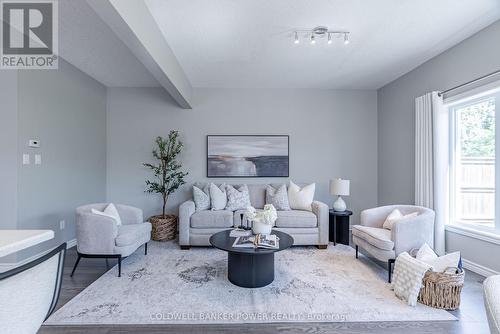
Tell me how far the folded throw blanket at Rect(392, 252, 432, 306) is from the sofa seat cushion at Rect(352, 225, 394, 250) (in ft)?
0.86

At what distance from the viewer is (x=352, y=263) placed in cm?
342

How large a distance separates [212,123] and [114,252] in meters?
2.89

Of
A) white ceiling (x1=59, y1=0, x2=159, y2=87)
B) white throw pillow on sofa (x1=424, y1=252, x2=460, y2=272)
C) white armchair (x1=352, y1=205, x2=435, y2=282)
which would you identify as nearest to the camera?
white throw pillow on sofa (x1=424, y1=252, x2=460, y2=272)

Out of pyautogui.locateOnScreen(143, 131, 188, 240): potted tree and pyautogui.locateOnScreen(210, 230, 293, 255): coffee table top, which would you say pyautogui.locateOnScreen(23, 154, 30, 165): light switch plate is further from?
pyautogui.locateOnScreen(210, 230, 293, 255): coffee table top

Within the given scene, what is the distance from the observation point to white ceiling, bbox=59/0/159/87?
2682mm

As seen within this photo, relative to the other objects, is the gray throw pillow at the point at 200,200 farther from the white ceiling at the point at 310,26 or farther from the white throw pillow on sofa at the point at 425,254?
the white throw pillow on sofa at the point at 425,254

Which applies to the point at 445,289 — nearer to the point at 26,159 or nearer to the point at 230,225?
the point at 230,225

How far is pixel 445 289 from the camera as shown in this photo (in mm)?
2305

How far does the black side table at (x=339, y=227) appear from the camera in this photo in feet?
14.1

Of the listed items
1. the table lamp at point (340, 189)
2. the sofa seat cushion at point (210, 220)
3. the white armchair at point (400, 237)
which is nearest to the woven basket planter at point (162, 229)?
the sofa seat cushion at point (210, 220)

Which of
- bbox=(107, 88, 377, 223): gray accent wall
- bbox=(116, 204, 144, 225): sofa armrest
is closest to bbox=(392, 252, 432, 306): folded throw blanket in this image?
bbox=(107, 88, 377, 223): gray accent wall

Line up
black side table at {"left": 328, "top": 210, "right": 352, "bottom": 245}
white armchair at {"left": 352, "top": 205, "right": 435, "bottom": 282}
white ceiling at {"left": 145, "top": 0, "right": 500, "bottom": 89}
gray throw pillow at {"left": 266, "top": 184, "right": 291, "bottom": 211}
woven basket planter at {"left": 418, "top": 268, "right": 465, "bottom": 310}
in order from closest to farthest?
1. woven basket planter at {"left": 418, "top": 268, "right": 465, "bottom": 310}
2. white ceiling at {"left": 145, "top": 0, "right": 500, "bottom": 89}
3. white armchair at {"left": 352, "top": 205, "right": 435, "bottom": 282}
4. black side table at {"left": 328, "top": 210, "right": 352, "bottom": 245}
5. gray throw pillow at {"left": 266, "top": 184, "right": 291, "bottom": 211}

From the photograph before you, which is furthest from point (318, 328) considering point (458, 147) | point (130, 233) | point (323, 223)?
point (458, 147)

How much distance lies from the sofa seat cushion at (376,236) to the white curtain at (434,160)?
0.79 m
